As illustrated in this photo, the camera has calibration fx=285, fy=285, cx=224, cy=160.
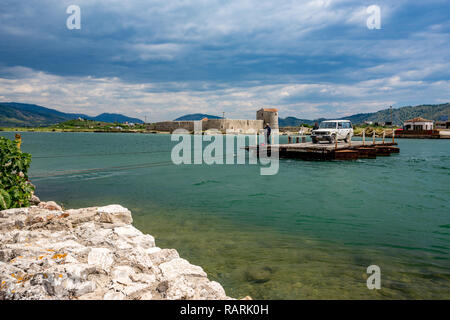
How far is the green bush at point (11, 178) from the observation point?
7.45m

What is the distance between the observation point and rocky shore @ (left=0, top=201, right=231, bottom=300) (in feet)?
12.2

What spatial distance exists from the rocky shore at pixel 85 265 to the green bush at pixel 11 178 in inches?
35.4

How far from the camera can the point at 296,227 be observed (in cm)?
880

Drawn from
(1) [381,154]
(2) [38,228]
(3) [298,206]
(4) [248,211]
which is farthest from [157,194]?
(1) [381,154]

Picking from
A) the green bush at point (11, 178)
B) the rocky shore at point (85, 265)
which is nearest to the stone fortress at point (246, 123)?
the green bush at point (11, 178)

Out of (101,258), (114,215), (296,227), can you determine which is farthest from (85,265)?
(296,227)

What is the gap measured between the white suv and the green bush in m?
29.0

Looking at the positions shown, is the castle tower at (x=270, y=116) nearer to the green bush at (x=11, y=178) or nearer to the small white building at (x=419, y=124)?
the small white building at (x=419, y=124)

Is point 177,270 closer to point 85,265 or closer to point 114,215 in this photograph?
point 85,265

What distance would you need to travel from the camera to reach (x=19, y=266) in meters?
4.05

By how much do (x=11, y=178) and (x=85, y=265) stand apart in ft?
17.1

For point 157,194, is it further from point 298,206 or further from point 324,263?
point 324,263

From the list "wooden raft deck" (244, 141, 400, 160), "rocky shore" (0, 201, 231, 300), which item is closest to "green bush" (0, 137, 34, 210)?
"rocky shore" (0, 201, 231, 300)

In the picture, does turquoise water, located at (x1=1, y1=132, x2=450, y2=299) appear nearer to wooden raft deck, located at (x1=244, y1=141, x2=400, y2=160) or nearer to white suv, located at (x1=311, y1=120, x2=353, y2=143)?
wooden raft deck, located at (x1=244, y1=141, x2=400, y2=160)
